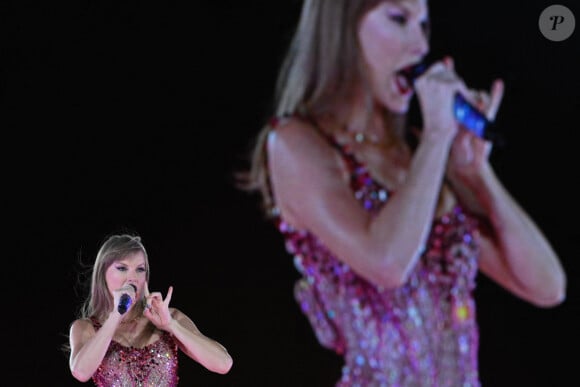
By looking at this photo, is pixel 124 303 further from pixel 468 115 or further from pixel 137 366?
pixel 468 115

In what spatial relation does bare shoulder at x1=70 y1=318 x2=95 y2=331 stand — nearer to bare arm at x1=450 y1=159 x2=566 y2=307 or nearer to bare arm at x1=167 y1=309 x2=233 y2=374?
bare arm at x1=167 y1=309 x2=233 y2=374

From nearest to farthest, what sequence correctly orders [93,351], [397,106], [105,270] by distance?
[93,351] < [105,270] < [397,106]

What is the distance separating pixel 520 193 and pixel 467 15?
412 millimetres

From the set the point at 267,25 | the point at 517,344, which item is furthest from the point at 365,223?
the point at 517,344

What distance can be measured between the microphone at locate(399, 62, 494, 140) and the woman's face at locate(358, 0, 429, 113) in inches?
1.8

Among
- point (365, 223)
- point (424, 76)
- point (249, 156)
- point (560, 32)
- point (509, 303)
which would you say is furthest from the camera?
point (560, 32)

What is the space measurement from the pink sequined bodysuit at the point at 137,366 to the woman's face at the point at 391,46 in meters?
0.58

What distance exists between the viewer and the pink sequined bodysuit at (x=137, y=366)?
1.55 m

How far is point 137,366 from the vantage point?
1.56 m

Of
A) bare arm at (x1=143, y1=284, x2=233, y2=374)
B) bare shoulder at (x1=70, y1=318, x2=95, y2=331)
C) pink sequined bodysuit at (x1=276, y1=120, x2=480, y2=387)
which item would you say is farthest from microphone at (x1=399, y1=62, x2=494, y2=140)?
bare shoulder at (x1=70, y1=318, x2=95, y2=331)

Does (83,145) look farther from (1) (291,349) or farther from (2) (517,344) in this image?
(2) (517,344)

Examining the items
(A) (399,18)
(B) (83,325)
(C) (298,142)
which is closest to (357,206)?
(C) (298,142)

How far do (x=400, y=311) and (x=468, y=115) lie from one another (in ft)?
1.17

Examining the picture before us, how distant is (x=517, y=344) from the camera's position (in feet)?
6.75
